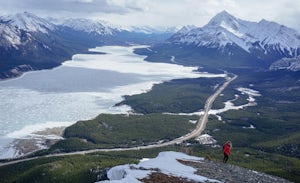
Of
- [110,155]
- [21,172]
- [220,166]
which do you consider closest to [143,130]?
[110,155]

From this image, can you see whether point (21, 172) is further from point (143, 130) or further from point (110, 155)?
point (143, 130)

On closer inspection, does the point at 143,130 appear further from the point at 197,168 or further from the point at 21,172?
the point at 197,168

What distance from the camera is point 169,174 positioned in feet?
183

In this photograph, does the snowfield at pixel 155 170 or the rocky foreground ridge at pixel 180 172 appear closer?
the rocky foreground ridge at pixel 180 172

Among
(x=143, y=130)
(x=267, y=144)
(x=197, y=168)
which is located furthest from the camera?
(x=143, y=130)

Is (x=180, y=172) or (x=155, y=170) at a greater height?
(x=155, y=170)

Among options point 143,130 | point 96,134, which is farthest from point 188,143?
point 96,134

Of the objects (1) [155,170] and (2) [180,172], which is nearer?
(1) [155,170]

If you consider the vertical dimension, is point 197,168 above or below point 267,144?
above

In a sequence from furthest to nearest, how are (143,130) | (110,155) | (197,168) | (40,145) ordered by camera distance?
(143,130), (40,145), (110,155), (197,168)

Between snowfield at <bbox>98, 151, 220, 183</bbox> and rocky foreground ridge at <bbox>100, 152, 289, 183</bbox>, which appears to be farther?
snowfield at <bbox>98, 151, 220, 183</bbox>

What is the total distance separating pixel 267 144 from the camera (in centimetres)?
18150

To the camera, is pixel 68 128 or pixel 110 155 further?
pixel 68 128

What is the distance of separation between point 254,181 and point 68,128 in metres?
142
